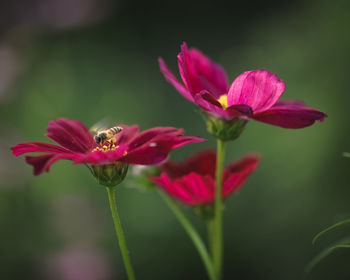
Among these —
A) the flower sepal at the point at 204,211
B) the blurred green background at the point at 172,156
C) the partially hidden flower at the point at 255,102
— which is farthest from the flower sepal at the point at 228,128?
the blurred green background at the point at 172,156

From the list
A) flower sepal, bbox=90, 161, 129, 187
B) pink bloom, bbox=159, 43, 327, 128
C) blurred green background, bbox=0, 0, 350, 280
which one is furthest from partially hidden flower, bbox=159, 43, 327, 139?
blurred green background, bbox=0, 0, 350, 280

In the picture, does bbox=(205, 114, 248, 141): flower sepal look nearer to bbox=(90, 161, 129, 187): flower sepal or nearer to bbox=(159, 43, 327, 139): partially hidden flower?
bbox=(159, 43, 327, 139): partially hidden flower

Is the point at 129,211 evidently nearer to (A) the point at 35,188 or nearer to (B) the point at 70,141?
(A) the point at 35,188

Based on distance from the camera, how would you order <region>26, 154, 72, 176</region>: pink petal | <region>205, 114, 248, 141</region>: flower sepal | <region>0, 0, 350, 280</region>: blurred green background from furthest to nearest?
<region>0, 0, 350, 280</region>: blurred green background, <region>205, 114, 248, 141</region>: flower sepal, <region>26, 154, 72, 176</region>: pink petal

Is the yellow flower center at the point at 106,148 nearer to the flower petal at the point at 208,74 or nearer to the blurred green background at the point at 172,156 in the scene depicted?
the flower petal at the point at 208,74

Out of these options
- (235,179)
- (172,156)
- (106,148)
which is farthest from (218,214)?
(172,156)

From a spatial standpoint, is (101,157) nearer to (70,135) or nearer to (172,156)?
(70,135)

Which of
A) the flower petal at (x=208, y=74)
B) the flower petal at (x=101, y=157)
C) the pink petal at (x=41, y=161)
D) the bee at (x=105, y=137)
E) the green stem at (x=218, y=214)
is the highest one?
the flower petal at (x=208, y=74)
